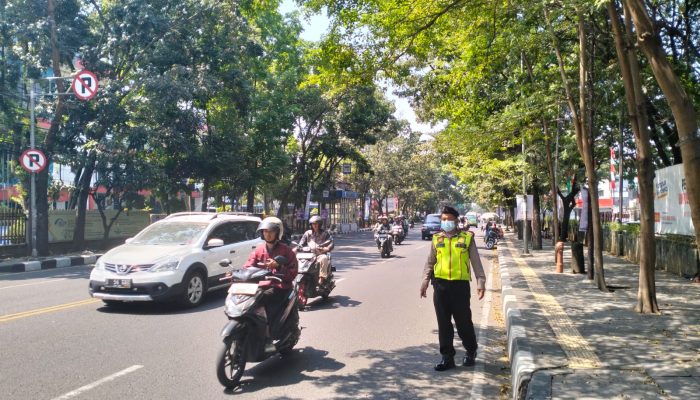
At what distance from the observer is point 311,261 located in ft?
31.3

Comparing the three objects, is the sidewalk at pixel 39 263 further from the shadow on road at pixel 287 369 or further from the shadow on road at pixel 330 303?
Answer: the shadow on road at pixel 287 369

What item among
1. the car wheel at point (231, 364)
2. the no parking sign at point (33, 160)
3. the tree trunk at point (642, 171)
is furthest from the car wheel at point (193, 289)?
the no parking sign at point (33, 160)

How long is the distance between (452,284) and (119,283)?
543cm

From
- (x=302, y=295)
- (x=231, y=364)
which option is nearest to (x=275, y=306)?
(x=231, y=364)

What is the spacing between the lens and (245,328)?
5.34 meters

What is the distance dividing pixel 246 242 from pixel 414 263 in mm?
8710

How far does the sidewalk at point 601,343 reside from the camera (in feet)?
15.5

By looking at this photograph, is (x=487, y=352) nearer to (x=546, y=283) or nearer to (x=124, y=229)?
(x=546, y=283)

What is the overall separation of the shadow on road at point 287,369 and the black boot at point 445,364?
1047mm

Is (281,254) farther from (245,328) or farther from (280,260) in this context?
(245,328)

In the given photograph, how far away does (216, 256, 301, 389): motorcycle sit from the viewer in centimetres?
515

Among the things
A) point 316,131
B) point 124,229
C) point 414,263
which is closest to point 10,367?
point 414,263

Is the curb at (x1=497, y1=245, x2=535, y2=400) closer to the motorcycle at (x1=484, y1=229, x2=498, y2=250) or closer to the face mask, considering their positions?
the face mask

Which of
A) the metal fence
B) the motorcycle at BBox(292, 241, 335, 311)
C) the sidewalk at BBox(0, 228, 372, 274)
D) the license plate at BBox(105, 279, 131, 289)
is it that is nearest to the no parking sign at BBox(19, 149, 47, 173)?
the metal fence
